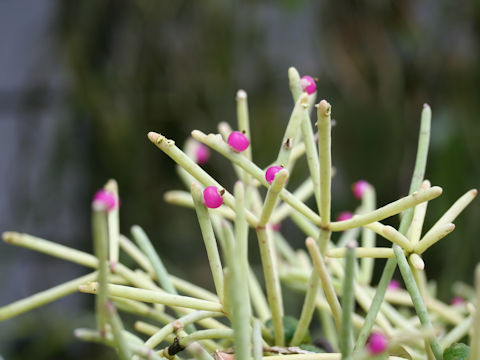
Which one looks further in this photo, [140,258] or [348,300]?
[140,258]

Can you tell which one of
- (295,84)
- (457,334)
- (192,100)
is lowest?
(457,334)

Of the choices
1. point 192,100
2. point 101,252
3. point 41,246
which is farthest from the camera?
point 192,100

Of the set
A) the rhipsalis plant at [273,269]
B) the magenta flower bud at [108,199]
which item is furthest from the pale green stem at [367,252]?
the magenta flower bud at [108,199]

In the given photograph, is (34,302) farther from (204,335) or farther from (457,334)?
(457,334)

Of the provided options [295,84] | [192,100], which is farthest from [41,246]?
[192,100]

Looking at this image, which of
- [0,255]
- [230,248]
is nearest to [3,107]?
[0,255]

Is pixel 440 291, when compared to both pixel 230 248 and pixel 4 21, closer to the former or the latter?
pixel 230 248

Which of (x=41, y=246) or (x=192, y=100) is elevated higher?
(x=192, y=100)
